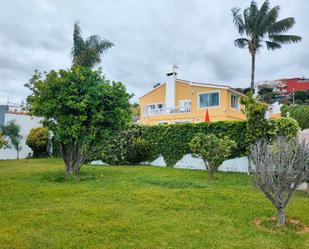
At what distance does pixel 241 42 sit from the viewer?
2844 cm

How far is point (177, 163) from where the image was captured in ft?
60.0

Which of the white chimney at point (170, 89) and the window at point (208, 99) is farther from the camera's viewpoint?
the white chimney at point (170, 89)

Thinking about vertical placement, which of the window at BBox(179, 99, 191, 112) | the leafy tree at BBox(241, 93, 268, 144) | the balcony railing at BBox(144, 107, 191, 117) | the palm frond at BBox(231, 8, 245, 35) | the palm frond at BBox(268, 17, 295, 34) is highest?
the palm frond at BBox(231, 8, 245, 35)

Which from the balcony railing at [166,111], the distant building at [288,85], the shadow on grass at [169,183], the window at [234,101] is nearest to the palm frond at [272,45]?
the window at [234,101]

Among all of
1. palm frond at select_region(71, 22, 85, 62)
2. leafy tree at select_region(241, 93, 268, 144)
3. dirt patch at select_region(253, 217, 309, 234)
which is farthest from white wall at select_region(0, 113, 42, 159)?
dirt patch at select_region(253, 217, 309, 234)

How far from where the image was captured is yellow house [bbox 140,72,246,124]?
2764 centimetres

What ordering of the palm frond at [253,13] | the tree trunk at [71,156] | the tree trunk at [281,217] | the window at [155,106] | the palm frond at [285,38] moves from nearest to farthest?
1. the tree trunk at [281,217]
2. the tree trunk at [71,156]
3. the palm frond at [253,13]
4. the palm frond at [285,38]
5. the window at [155,106]

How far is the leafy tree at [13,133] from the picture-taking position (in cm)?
2431

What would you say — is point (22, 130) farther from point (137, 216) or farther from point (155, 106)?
point (137, 216)

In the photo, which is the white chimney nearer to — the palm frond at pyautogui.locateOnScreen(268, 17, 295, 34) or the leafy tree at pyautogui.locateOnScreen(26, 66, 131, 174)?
the palm frond at pyautogui.locateOnScreen(268, 17, 295, 34)

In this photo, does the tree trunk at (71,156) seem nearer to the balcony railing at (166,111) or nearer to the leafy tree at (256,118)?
the leafy tree at (256,118)

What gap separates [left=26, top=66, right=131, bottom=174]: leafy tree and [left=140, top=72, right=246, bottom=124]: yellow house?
654 inches

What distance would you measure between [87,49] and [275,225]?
24862mm

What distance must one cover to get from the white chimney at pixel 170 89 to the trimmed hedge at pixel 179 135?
11599mm
